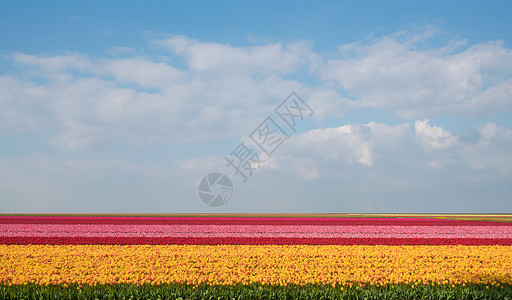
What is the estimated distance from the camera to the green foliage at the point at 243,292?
398 inches

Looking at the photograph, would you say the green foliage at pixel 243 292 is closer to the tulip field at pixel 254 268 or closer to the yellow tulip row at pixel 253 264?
the tulip field at pixel 254 268

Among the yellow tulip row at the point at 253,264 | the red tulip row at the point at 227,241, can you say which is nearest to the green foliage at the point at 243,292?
the yellow tulip row at the point at 253,264

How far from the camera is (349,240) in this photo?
66.9 ft

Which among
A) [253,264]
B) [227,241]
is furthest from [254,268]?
[227,241]

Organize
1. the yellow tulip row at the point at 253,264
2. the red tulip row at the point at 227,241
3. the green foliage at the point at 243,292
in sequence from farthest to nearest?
the red tulip row at the point at 227,241 < the yellow tulip row at the point at 253,264 < the green foliage at the point at 243,292

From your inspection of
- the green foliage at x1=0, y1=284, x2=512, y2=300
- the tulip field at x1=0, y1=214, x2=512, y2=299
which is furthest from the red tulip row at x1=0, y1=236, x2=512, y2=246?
the green foliage at x1=0, y1=284, x2=512, y2=300

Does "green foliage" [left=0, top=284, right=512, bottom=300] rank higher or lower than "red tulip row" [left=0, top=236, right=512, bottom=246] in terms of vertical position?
lower

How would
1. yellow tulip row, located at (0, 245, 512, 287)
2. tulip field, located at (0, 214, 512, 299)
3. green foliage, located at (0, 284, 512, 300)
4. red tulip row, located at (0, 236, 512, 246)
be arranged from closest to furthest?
1. green foliage, located at (0, 284, 512, 300)
2. tulip field, located at (0, 214, 512, 299)
3. yellow tulip row, located at (0, 245, 512, 287)
4. red tulip row, located at (0, 236, 512, 246)

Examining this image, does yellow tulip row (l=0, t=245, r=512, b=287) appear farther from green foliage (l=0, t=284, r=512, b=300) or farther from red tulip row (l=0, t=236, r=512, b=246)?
red tulip row (l=0, t=236, r=512, b=246)

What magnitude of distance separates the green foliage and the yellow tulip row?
315 millimetres

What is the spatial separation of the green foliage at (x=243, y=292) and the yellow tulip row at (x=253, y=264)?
315mm

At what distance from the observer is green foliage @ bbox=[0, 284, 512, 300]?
10.1m

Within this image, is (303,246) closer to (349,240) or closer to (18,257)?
(349,240)

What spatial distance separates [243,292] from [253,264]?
3288 millimetres
